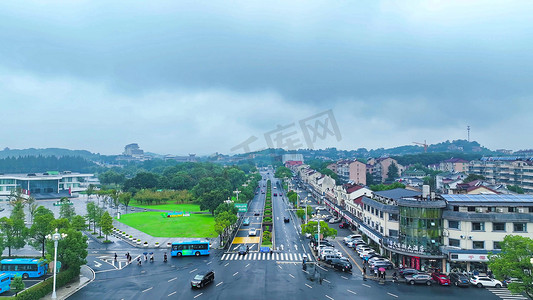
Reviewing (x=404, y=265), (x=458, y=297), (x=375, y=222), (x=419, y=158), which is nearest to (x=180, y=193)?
(x=375, y=222)

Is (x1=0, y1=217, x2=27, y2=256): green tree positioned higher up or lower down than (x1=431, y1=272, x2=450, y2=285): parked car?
higher up

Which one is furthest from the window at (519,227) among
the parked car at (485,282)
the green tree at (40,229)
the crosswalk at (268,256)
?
Answer: the green tree at (40,229)

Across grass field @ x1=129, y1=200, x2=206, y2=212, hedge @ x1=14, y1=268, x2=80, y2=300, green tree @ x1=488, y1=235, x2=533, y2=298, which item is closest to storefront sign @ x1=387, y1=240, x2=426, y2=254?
green tree @ x1=488, y1=235, x2=533, y2=298

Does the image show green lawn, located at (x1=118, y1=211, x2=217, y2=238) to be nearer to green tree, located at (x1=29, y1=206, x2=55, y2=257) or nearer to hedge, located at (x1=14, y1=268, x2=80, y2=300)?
green tree, located at (x1=29, y1=206, x2=55, y2=257)

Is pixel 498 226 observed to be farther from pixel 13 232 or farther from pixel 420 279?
pixel 13 232

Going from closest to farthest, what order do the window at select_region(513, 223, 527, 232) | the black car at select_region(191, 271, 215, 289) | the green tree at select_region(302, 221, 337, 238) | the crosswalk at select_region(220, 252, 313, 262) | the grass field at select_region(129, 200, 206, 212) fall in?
1. the black car at select_region(191, 271, 215, 289)
2. the window at select_region(513, 223, 527, 232)
3. the crosswalk at select_region(220, 252, 313, 262)
4. the green tree at select_region(302, 221, 337, 238)
5. the grass field at select_region(129, 200, 206, 212)

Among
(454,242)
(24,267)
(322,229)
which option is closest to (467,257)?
(454,242)

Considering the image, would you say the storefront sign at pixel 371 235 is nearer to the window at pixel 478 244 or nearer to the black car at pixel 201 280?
the window at pixel 478 244
